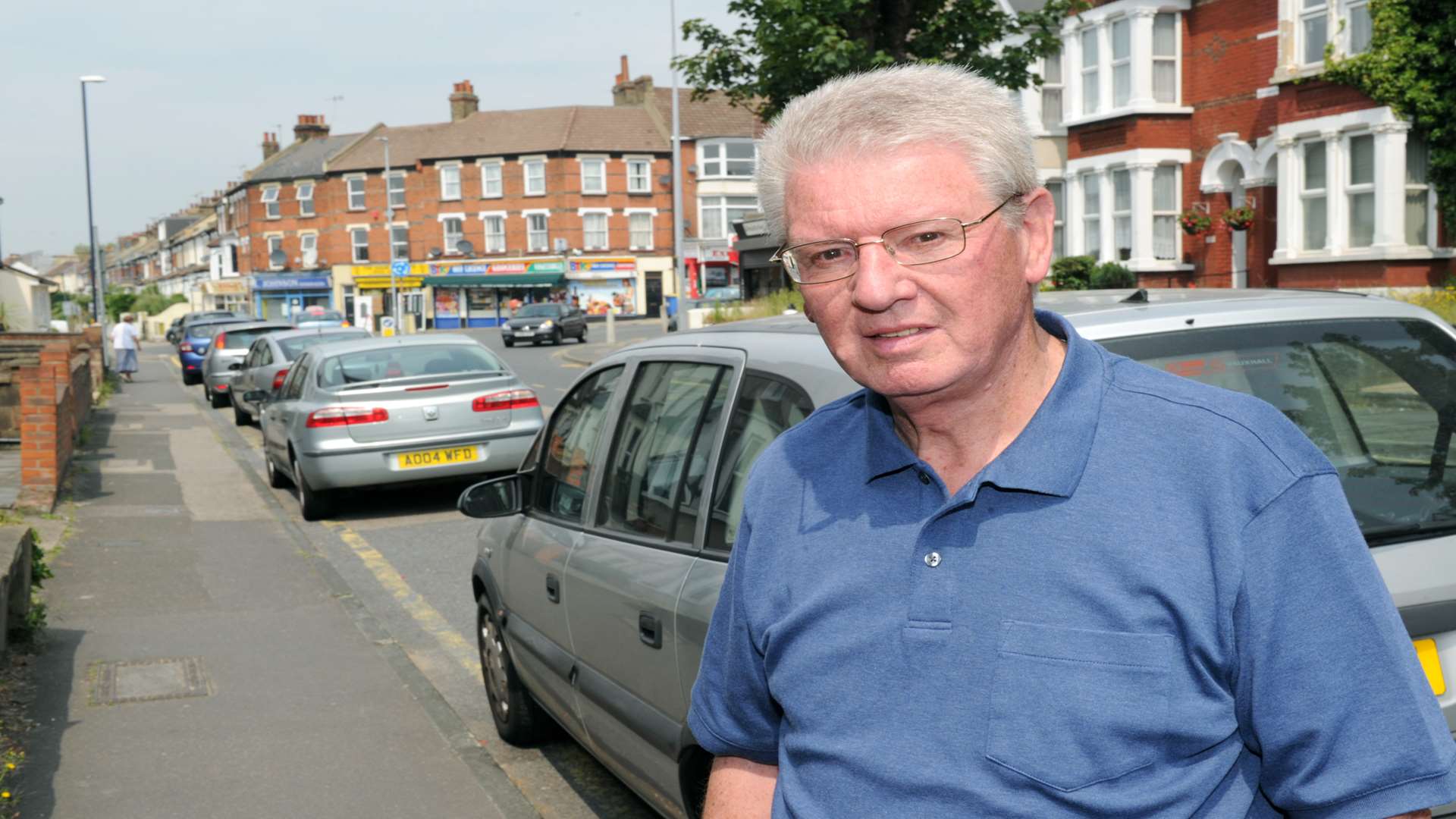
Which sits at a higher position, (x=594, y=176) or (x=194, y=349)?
(x=594, y=176)

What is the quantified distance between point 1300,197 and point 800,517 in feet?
75.6

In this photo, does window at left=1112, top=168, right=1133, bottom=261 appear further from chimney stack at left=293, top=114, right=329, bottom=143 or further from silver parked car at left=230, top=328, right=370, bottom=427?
chimney stack at left=293, top=114, right=329, bottom=143

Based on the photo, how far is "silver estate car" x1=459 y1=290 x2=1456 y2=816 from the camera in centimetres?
317

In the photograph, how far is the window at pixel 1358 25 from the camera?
67.9 ft

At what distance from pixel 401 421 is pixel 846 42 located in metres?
8.63

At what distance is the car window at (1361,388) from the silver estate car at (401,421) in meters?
8.81

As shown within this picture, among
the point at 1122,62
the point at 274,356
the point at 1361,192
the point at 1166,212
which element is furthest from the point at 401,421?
the point at 1122,62

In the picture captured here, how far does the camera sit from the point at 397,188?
234ft

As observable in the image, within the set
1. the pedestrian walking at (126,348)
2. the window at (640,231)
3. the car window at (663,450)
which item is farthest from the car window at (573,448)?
the window at (640,231)

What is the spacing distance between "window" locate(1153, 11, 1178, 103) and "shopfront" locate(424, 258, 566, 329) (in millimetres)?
43114

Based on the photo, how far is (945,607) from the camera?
1.58m

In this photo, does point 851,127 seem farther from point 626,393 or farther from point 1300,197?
point 1300,197

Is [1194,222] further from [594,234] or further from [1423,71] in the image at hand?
[594,234]

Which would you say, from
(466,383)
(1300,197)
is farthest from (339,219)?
(466,383)
